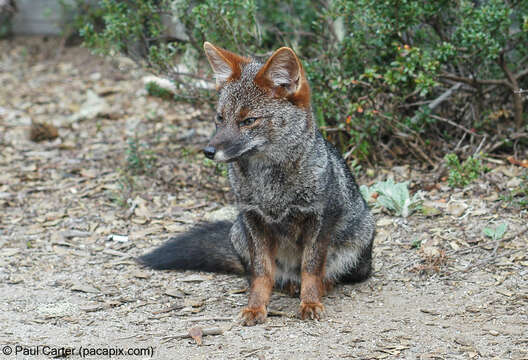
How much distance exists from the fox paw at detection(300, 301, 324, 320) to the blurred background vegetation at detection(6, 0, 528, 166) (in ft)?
9.01

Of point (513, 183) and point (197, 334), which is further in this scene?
point (513, 183)

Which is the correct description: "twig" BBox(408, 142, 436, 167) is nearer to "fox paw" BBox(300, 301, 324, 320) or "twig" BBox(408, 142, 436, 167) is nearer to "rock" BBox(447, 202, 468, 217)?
"rock" BBox(447, 202, 468, 217)

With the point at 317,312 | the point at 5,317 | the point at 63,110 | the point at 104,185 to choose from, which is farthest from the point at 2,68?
the point at 317,312

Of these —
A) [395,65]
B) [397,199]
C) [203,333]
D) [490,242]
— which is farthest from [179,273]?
[395,65]

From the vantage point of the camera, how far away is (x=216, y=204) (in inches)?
289

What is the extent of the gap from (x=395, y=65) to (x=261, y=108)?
2.85 metres

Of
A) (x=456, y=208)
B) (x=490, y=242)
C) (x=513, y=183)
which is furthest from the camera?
(x=513, y=183)

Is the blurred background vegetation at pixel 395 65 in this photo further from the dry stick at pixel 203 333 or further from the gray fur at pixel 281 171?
the dry stick at pixel 203 333

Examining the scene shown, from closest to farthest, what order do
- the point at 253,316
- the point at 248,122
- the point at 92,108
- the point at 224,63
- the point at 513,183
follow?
the point at 248,122 → the point at 253,316 → the point at 224,63 → the point at 513,183 → the point at 92,108

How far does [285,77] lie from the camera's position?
15.3 ft

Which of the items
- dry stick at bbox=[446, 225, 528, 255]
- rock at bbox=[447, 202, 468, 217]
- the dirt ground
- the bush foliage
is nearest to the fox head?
the dirt ground

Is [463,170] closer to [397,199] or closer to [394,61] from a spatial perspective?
[397,199]

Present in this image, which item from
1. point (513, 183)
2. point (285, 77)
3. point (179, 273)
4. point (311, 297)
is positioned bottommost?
point (179, 273)

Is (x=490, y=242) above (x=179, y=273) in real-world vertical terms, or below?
above
